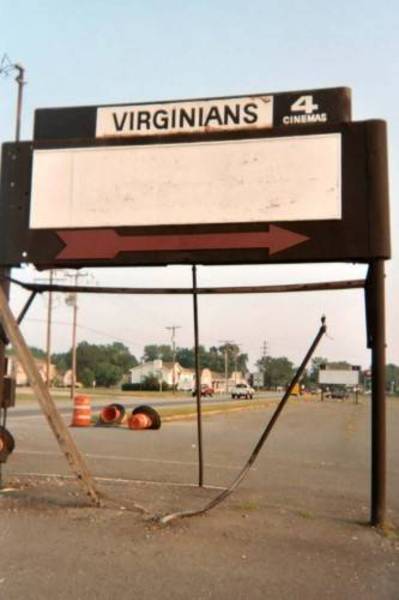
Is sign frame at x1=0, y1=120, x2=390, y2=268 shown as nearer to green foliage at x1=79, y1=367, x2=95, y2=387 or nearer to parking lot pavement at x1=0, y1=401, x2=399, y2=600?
parking lot pavement at x1=0, y1=401, x2=399, y2=600

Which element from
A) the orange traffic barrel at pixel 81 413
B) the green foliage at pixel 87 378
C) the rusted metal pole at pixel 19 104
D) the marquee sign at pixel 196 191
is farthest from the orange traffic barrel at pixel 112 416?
the green foliage at pixel 87 378

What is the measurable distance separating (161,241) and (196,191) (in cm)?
68

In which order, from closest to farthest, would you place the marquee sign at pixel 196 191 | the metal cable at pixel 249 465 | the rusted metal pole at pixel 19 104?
the metal cable at pixel 249 465 → the marquee sign at pixel 196 191 → the rusted metal pole at pixel 19 104

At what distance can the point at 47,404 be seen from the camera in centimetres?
723

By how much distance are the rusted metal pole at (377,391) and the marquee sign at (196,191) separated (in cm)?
32

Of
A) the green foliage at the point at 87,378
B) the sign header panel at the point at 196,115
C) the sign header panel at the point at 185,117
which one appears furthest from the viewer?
the green foliage at the point at 87,378

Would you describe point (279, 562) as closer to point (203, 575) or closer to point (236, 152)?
point (203, 575)

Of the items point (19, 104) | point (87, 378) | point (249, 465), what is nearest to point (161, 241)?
point (249, 465)

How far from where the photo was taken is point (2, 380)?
8102 mm

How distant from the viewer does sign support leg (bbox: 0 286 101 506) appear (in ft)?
23.5

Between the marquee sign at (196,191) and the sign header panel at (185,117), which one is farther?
the sign header panel at (185,117)

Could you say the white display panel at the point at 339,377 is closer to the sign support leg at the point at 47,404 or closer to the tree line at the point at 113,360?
the tree line at the point at 113,360

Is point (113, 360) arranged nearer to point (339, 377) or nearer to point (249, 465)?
point (339, 377)

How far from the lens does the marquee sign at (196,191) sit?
7.27 m
